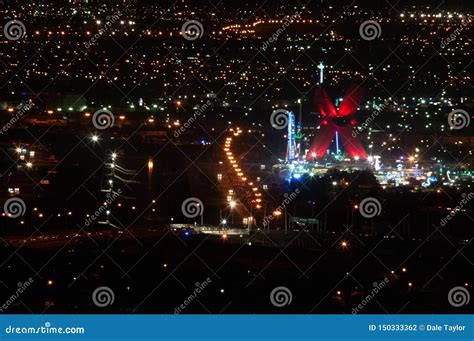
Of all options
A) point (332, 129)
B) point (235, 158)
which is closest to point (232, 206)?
point (235, 158)

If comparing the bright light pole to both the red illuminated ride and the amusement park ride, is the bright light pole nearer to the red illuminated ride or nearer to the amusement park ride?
the amusement park ride

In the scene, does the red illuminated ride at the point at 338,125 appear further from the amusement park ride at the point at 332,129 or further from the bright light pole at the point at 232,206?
the bright light pole at the point at 232,206

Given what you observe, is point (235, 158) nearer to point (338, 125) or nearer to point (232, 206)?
point (232, 206)

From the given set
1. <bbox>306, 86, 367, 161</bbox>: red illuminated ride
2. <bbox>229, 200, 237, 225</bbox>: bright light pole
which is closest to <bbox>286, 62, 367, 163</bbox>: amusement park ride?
<bbox>306, 86, 367, 161</bbox>: red illuminated ride

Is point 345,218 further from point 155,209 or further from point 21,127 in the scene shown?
point 21,127

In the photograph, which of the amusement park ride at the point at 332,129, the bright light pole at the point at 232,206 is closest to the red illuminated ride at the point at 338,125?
the amusement park ride at the point at 332,129

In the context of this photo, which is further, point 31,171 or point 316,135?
point 316,135
